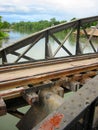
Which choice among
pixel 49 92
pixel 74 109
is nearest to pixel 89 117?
pixel 74 109

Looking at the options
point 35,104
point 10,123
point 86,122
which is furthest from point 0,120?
point 86,122

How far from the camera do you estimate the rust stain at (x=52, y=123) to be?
2.01 metres

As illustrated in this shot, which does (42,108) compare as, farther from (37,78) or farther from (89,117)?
(89,117)

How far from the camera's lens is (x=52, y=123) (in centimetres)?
206

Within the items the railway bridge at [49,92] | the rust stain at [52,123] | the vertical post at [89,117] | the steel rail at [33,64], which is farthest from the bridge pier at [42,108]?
the steel rail at [33,64]

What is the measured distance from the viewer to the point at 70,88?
14.3ft

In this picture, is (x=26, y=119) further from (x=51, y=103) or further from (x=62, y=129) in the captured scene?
(x=62, y=129)

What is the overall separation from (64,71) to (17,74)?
0.92 metres

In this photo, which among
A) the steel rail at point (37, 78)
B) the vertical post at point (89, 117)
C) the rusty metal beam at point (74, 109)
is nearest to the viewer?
the rusty metal beam at point (74, 109)

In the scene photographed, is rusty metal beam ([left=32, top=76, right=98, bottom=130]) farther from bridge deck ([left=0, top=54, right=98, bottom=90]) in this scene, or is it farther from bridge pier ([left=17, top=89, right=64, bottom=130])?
bridge deck ([left=0, top=54, right=98, bottom=90])

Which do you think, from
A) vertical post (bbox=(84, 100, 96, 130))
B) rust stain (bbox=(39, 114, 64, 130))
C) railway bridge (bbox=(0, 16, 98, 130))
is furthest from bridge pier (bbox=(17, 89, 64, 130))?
rust stain (bbox=(39, 114, 64, 130))

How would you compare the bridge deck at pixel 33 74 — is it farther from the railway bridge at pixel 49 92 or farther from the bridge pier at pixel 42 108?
the bridge pier at pixel 42 108

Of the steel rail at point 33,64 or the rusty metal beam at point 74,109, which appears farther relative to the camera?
the steel rail at point 33,64

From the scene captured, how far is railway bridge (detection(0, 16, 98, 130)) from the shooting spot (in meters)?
2.05
